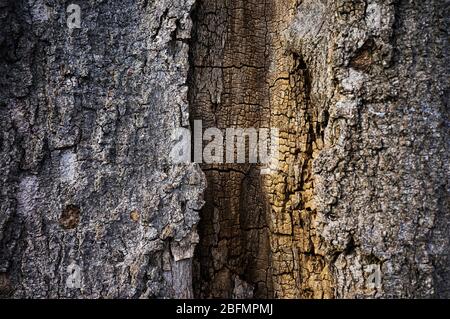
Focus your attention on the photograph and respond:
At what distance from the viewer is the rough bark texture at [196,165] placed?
1.51 metres

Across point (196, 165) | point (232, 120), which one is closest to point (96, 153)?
point (196, 165)

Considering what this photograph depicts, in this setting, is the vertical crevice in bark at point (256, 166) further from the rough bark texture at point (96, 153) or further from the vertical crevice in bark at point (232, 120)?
the rough bark texture at point (96, 153)

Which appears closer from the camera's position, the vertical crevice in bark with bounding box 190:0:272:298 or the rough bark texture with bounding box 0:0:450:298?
the rough bark texture with bounding box 0:0:450:298

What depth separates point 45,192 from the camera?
1571 millimetres

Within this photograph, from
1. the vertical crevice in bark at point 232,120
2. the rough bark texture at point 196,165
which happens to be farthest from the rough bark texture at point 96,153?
the vertical crevice in bark at point 232,120

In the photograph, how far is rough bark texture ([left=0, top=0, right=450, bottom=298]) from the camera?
151 cm

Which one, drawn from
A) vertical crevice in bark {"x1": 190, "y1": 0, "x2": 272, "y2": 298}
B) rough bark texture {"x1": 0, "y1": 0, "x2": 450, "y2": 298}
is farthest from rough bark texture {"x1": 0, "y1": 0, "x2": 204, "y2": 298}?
vertical crevice in bark {"x1": 190, "y1": 0, "x2": 272, "y2": 298}

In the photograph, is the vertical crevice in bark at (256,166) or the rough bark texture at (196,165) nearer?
the rough bark texture at (196,165)

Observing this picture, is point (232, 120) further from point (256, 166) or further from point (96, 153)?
point (96, 153)

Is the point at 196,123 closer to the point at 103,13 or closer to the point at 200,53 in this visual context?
the point at 200,53

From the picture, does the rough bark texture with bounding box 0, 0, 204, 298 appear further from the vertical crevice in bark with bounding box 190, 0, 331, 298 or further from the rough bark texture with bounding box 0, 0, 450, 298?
the vertical crevice in bark with bounding box 190, 0, 331, 298

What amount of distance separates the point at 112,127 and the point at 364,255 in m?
1.00

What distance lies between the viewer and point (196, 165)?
158 centimetres
